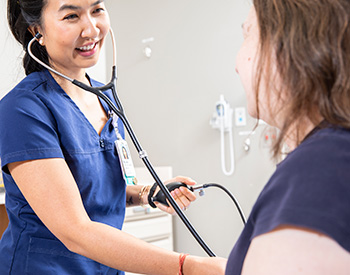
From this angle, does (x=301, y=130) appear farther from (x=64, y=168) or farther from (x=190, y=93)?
(x=190, y=93)

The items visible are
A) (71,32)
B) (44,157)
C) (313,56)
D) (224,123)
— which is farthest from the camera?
(224,123)

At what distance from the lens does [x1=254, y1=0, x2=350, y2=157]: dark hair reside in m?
0.52

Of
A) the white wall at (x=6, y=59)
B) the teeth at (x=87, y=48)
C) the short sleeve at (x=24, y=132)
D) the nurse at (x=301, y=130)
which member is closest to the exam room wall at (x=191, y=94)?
the white wall at (x=6, y=59)

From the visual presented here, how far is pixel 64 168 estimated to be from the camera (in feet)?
3.07

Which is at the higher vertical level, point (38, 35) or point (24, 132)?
point (38, 35)

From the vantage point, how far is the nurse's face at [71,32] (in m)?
1.09

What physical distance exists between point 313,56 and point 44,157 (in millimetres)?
632

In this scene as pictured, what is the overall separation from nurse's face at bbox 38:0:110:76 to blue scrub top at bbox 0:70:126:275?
6 centimetres

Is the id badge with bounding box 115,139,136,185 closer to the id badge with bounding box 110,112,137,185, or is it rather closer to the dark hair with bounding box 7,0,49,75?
the id badge with bounding box 110,112,137,185

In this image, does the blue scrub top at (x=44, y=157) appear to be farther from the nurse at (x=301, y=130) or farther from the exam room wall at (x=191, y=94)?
the exam room wall at (x=191, y=94)

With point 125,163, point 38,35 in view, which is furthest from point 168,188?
point 38,35

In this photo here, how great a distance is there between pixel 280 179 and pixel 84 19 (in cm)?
80

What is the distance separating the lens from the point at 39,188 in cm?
91

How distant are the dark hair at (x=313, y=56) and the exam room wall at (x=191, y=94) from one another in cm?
216
